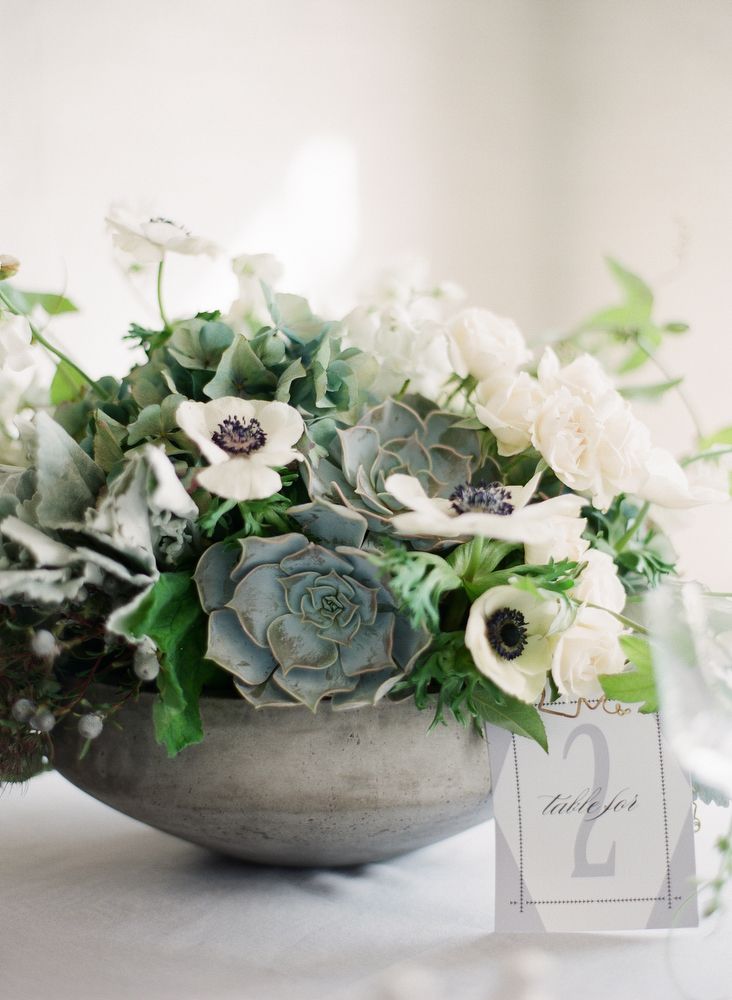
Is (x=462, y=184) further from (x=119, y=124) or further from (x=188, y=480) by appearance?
(x=188, y=480)

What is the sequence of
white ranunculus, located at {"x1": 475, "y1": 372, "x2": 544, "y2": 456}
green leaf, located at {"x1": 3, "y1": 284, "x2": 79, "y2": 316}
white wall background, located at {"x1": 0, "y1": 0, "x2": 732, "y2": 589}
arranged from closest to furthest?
white ranunculus, located at {"x1": 475, "y1": 372, "x2": 544, "y2": 456}, green leaf, located at {"x1": 3, "y1": 284, "x2": 79, "y2": 316}, white wall background, located at {"x1": 0, "y1": 0, "x2": 732, "y2": 589}

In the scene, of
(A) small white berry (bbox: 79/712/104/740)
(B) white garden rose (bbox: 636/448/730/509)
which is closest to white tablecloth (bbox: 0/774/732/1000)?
(A) small white berry (bbox: 79/712/104/740)

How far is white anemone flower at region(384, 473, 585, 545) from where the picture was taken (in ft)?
1.42

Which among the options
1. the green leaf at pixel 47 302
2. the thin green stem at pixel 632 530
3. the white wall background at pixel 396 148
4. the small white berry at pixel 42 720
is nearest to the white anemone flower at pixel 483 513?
the thin green stem at pixel 632 530

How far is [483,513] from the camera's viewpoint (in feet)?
1.56

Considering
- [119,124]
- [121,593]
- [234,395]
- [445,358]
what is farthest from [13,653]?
[119,124]

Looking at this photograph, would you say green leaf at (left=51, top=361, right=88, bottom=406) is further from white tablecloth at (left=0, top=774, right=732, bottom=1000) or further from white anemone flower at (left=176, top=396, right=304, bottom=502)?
white tablecloth at (left=0, top=774, right=732, bottom=1000)

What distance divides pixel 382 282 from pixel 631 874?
52cm

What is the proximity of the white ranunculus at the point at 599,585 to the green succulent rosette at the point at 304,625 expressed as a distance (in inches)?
3.6

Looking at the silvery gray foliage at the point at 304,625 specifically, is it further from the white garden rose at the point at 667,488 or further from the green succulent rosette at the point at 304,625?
the white garden rose at the point at 667,488

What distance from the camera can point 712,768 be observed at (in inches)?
17.9

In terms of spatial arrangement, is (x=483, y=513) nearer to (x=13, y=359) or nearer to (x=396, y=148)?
(x=13, y=359)

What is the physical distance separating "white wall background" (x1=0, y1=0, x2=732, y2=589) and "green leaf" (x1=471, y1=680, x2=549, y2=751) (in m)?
1.07

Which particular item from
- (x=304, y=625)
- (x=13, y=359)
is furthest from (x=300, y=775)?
(x=13, y=359)
